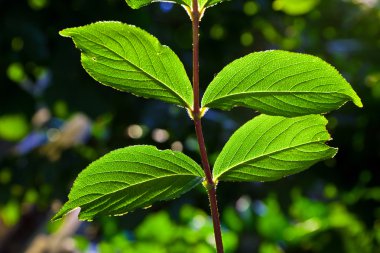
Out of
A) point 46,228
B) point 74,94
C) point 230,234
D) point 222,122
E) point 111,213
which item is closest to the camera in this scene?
point 111,213

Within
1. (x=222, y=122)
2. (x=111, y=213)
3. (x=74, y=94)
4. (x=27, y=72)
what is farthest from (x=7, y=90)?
(x=111, y=213)

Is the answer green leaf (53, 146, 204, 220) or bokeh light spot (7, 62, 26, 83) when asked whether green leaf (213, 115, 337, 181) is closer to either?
green leaf (53, 146, 204, 220)

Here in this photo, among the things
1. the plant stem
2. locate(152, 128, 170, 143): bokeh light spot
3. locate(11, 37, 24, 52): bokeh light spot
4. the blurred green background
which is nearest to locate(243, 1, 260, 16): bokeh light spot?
the blurred green background

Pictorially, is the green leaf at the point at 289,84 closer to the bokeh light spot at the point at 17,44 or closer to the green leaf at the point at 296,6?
the bokeh light spot at the point at 17,44

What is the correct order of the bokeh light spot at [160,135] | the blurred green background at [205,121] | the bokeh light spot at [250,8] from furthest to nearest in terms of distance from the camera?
the bokeh light spot at [250,8] < the bokeh light spot at [160,135] < the blurred green background at [205,121]

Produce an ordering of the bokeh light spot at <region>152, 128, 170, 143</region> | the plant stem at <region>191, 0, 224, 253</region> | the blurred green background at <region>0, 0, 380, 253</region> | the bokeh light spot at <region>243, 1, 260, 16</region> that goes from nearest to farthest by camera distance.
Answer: the plant stem at <region>191, 0, 224, 253</region>
the blurred green background at <region>0, 0, 380, 253</region>
the bokeh light spot at <region>152, 128, 170, 143</region>
the bokeh light spot at <region>243, 1, 260, 16</region>

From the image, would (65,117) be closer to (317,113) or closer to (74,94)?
(74,94)

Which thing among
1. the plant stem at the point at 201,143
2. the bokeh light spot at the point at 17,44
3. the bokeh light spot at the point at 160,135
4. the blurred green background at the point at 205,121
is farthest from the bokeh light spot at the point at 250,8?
the plant stem at the point at 201,143
